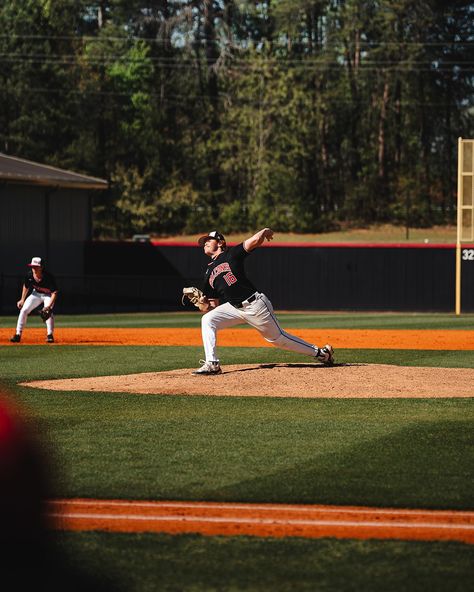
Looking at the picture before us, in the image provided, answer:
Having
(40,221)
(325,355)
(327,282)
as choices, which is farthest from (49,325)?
(40,221)

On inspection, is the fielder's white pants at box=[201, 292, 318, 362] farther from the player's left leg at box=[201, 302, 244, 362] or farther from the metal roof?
the metal roof

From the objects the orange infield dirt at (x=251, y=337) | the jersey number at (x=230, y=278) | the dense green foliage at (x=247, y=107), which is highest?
the dense green foliage at (x=247, y=107)

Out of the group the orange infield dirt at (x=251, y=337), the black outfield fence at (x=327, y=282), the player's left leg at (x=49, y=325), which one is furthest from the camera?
the black outfield fence at (x=327, y=282)

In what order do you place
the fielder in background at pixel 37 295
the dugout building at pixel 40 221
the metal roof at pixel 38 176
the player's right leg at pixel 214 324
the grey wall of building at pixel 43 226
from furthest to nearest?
the grey wall of building at pixel 43 226, the dugout building at pixel 40 221, the metal roof at pixel 38 176, the fielder in background at pixel 37 295, the player's right leg at pixel 214 324

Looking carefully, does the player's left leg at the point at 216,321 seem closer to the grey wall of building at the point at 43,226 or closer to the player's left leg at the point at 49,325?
the player's left leg at the point at 49,325

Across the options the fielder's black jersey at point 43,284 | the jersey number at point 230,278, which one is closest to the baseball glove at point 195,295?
the jersey number at point 230,278

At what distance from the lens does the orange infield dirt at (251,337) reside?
2144cm

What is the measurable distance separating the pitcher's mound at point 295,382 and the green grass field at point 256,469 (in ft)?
1.49

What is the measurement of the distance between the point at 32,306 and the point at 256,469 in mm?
13955

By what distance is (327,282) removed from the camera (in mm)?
37375

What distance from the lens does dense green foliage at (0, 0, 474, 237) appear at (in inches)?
2464

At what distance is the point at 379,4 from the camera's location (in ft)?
221

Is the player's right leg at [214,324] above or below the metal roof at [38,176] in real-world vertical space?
below

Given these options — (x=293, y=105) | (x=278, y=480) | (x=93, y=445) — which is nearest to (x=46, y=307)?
(x=93, y=445)
